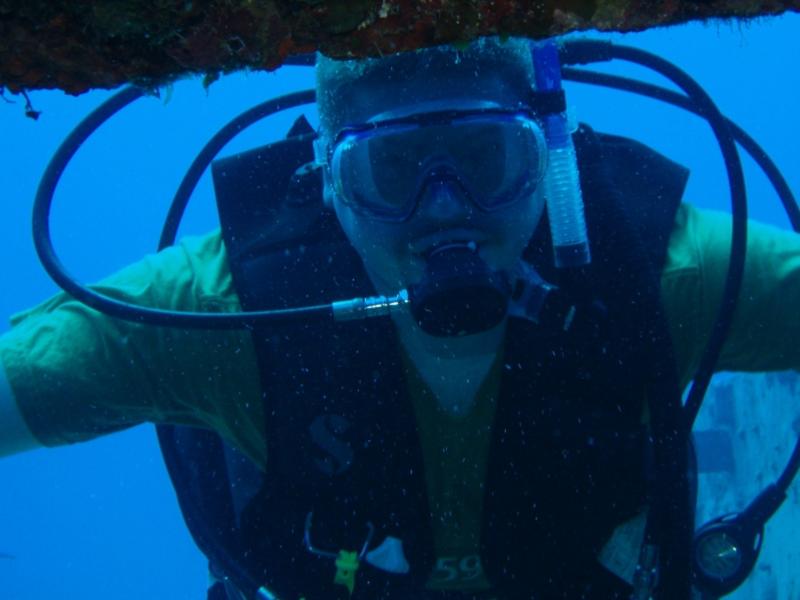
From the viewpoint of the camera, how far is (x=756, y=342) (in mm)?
2850

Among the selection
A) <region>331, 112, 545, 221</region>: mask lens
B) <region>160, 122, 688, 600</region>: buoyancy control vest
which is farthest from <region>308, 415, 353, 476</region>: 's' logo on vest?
<region>331, 112, 545, 221</region>: mask lens

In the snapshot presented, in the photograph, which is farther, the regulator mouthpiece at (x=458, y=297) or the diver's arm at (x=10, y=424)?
the diver's arm at (x=10, y=424)

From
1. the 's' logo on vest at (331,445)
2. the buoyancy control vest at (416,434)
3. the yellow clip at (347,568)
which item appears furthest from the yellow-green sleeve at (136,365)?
the yellow clip at (347,568)

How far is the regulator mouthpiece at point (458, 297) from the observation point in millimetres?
2311

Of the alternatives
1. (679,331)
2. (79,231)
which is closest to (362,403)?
(679,331)

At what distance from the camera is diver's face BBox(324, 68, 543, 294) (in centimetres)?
252

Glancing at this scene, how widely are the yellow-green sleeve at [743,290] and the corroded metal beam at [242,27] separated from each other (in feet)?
6.45

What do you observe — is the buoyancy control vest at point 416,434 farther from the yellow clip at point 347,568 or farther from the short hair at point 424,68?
the short hair at point 424,68

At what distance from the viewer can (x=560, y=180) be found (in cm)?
254

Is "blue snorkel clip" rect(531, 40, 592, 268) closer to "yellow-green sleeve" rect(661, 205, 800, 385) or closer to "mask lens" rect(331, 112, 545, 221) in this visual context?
"mask lens" rect(331, 112, 545, 221)

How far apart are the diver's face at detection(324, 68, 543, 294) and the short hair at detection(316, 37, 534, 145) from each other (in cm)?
4

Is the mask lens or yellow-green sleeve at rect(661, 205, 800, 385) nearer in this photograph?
the mask lens

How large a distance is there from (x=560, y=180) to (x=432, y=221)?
488 millimetres

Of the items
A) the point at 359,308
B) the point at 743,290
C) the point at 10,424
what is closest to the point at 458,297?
the point at 359,308
